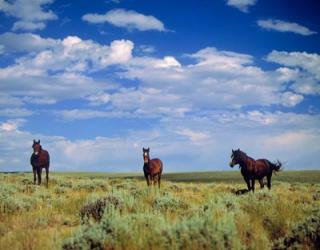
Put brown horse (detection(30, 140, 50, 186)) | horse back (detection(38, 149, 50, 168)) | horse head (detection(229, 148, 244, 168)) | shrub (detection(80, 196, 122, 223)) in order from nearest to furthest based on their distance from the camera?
shrub (detection(80, 196, 122, 223)) < horse head (detection(229, 148, 244, 168)) < brown horse (detection(30, 140, 50, 186)) < horse back (detection(38, 149, 50, 168))

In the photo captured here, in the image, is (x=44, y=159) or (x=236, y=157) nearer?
(x=236, y=157)

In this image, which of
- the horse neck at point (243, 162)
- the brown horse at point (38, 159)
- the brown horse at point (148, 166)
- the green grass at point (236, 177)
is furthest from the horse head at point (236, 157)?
the green grass at point (236, 177)

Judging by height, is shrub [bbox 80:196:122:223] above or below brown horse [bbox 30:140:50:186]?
below

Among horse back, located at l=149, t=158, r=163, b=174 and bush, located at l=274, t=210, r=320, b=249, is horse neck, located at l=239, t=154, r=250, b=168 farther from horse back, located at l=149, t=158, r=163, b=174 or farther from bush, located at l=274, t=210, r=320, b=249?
bush, located at l=274, t=210, r=320, b=249

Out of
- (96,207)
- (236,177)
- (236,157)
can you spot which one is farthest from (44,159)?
(236,177)

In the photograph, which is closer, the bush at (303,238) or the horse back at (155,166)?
the bush at (303,238)

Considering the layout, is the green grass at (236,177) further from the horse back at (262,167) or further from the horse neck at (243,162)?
the horse neck at (243,162)

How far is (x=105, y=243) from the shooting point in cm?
871

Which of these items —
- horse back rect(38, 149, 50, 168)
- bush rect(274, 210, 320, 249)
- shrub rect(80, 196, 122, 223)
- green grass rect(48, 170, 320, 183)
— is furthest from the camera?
green grass rect(48, 170, 320, 183)

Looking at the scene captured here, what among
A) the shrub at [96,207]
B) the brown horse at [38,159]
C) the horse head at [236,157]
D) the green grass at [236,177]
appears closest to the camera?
the shrub at [96,207]

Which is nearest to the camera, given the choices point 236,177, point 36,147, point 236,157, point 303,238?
point 303,238

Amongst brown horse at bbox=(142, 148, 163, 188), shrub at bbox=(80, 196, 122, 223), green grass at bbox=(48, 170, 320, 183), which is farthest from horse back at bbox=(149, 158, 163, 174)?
green grass at bbox=(48, 170, 320, 183)

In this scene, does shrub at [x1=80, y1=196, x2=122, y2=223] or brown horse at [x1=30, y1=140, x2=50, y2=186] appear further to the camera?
brown horse at [x1=30, y1=140, x2=50, y2=186]

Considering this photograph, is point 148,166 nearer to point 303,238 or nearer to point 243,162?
point 243,162
